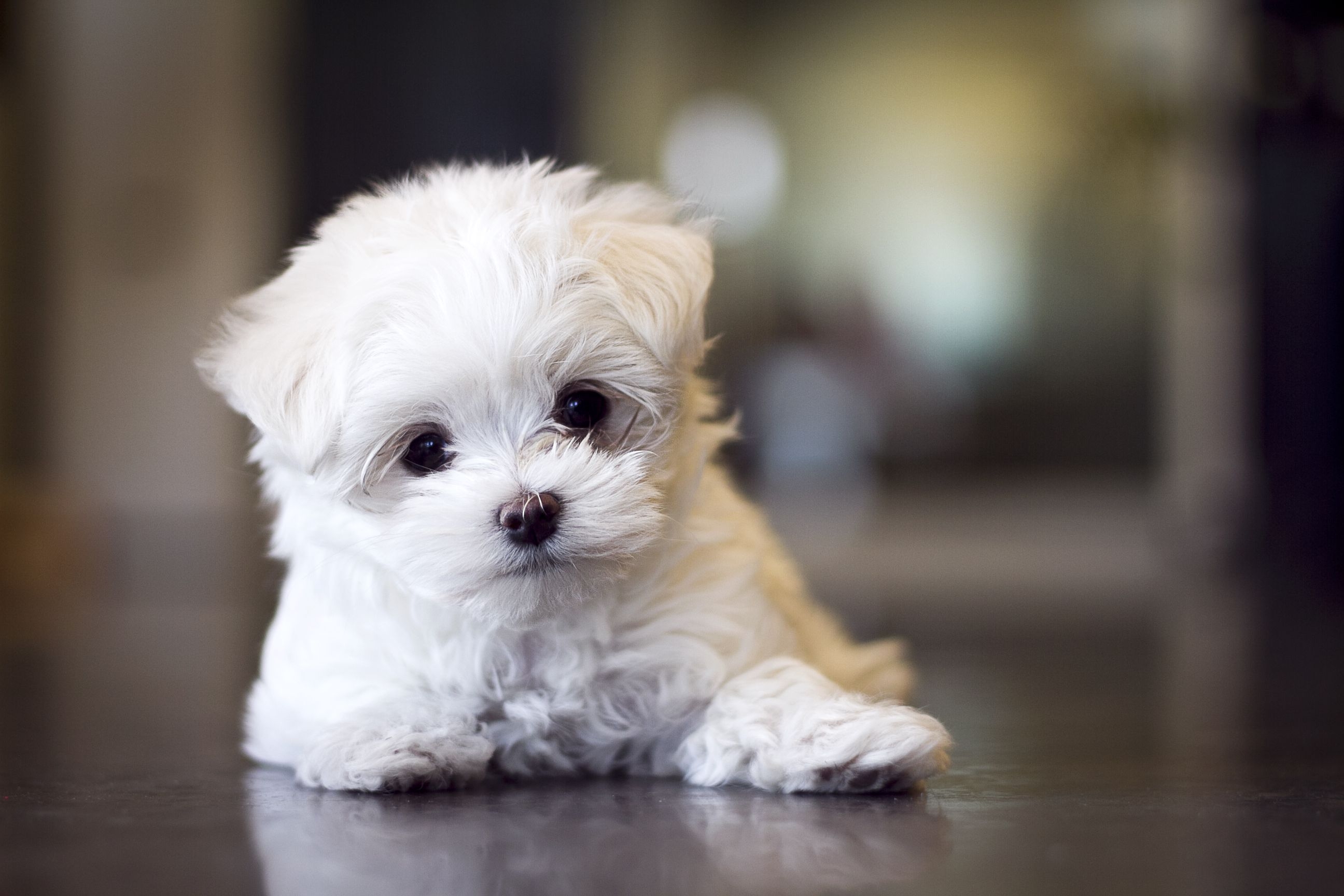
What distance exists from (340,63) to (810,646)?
665 cm

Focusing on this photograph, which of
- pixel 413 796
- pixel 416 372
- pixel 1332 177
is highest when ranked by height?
pixel 1332 177

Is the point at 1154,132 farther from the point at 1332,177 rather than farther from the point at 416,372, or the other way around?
the point at 416,372

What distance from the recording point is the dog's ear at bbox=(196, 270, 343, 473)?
1623mm

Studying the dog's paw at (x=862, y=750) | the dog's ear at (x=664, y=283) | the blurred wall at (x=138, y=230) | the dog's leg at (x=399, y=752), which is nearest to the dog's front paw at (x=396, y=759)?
the dog's leg at (x=399, y=752)

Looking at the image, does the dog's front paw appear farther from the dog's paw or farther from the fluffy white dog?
the dog's paw

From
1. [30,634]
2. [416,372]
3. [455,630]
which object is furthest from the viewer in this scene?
[30,634]

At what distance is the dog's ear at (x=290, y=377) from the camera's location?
63.9 inches

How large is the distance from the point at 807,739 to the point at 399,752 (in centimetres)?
47

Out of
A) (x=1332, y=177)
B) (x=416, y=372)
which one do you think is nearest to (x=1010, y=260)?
(x=1332, y=177)

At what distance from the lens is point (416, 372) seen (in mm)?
1578

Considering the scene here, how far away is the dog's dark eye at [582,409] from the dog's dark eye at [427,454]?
14 centimetres

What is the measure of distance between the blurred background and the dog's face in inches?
108

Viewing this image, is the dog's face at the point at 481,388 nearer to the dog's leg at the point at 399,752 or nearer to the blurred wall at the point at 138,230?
the dog's leg at the point at 399,752

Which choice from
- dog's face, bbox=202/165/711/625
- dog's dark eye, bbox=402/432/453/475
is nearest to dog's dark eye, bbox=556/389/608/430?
dog's face, bbox=202/165/711/625
